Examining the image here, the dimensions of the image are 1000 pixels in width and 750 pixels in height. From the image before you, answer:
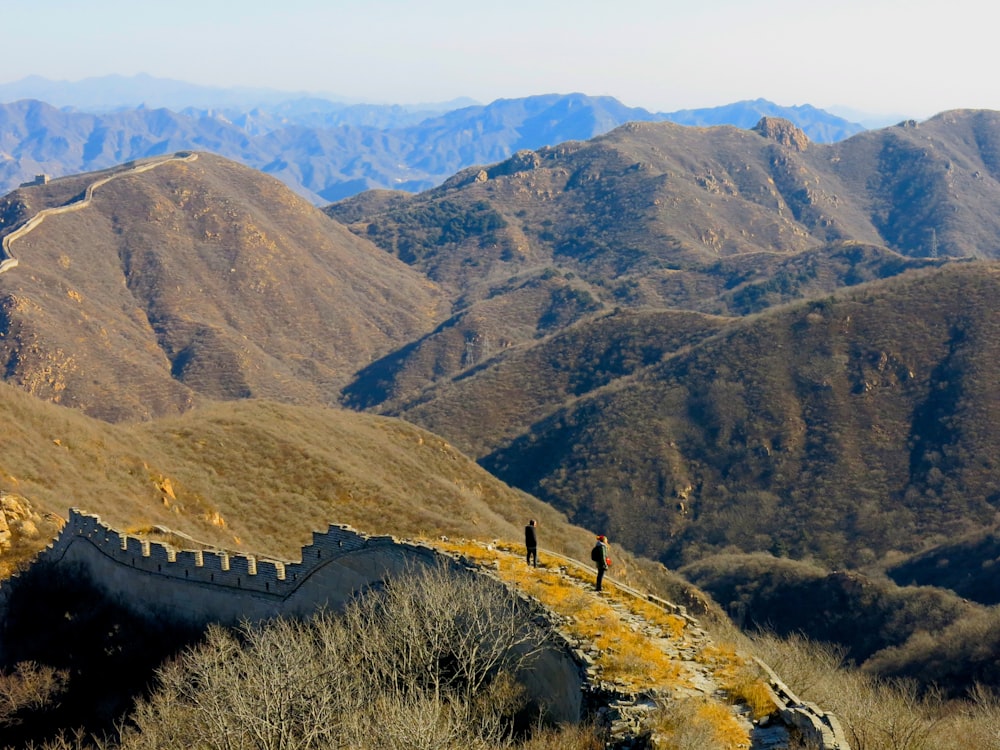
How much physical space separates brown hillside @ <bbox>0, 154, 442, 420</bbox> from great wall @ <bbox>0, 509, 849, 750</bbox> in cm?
8119

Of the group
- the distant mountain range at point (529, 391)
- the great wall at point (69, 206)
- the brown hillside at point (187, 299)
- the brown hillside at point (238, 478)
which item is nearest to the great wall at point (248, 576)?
the brown hillside at point (238, 478)

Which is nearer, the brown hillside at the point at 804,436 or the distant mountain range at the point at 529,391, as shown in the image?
the distant mountain range at the point at 529,391

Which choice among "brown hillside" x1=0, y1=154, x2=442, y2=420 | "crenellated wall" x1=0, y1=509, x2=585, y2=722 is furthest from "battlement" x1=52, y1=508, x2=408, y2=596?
"brown hillside" x1=0, y1=154, x2=442, y2=420

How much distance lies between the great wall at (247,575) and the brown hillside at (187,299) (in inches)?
3196

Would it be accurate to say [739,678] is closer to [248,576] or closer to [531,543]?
[531,543]

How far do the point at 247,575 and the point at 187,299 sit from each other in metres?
131

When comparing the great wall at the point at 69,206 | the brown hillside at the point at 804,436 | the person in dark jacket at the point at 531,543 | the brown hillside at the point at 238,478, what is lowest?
the brown hillside at the point at 804,436

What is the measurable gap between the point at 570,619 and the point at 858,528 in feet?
214

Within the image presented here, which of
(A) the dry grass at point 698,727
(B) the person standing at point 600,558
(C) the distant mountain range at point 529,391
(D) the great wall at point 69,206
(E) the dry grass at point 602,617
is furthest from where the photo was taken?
(D) the great wall at point 69,206

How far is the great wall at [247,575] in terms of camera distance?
883 inches

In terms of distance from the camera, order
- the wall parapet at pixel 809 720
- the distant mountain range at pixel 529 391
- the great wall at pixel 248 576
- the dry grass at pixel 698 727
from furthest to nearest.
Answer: the distant mountain range at pixel 529 391, the great wall at pixel 248 576, the dry grass at pixel 698 727, the wall parapet at pixel 809 720

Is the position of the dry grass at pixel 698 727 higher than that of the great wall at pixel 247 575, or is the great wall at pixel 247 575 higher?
the dry grass at pixel 698 727

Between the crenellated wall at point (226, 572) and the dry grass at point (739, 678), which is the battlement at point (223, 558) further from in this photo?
the dry grass at point (739, 678)

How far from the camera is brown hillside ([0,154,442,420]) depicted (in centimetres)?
11469
